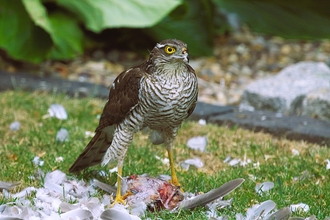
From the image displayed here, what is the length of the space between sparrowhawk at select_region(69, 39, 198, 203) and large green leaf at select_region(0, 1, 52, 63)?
11.5 ft

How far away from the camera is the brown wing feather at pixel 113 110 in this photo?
356cm

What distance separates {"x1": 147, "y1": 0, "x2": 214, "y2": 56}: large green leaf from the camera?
8.01 m

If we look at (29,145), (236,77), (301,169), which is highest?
(301,169)

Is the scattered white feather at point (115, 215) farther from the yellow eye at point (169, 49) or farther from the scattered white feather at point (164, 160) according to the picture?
the scattered white feather at point (164, 160)

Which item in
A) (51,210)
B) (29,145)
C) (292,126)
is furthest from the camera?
(292,126)

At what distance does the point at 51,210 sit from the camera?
338cm

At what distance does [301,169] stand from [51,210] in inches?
70.6

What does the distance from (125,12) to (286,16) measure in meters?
2.24

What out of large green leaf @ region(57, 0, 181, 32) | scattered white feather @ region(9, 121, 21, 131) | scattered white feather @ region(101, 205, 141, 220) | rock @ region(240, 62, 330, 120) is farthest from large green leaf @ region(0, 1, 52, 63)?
scattered white feather @ region(101, 205, 141, 220)

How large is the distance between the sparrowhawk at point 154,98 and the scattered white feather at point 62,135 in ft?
3.93

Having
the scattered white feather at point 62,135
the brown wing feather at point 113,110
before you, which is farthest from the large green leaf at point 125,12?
the brown wing feather at point 113,110

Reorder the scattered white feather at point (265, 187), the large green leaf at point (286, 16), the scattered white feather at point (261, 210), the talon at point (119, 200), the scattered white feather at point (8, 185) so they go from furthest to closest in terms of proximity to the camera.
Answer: the large green leaf at point (286, 16) → the scattered white feather at point (265, 187) → the scattered white feather at point (8, 185) → the talon at point (119, 200) → the scattered white feather at point (261, 210)

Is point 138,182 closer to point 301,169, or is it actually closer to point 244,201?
point 244,201

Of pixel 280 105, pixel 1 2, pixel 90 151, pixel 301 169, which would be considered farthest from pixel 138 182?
pixel 1 2
